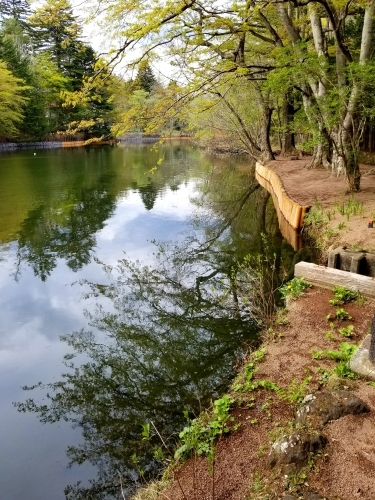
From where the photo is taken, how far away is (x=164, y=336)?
16.3 ft

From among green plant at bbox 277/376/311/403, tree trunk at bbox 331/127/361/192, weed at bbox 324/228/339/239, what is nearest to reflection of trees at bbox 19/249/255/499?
green plant at bbox 277/376/311/403

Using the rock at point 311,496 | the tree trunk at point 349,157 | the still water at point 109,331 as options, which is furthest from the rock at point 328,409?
the tree trunk at point 349,157

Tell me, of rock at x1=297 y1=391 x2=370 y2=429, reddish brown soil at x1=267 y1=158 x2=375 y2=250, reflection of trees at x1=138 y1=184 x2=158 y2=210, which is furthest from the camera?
reflection of trees at x1=138 y1=184 x2=158 y2=210

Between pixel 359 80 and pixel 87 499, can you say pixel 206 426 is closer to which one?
pixel 87 499

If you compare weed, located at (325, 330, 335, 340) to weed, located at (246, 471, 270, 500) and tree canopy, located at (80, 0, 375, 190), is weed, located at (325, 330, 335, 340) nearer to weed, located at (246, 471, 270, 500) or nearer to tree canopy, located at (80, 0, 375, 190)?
weed, located at (246, 471, 270, 500)

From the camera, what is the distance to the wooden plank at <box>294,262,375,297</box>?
438 centimetres

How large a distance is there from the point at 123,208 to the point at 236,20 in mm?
6640

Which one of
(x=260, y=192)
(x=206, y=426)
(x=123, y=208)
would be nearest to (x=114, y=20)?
(x=123, y=208)

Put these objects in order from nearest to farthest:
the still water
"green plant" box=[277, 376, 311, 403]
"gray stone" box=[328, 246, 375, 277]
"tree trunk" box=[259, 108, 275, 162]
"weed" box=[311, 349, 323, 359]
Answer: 1. "green plant" box=[277, 376, 311, 403]
2. the still water
3. "weed" box=[311, 349, 323, 359]
4. "gray stone" box=[328, 246, 375, 277]
5. "tree trunk" box=[259, 108, 275, 162]

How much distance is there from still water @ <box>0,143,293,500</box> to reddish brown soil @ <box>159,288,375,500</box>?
0.44 meters

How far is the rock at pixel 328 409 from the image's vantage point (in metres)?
2.48

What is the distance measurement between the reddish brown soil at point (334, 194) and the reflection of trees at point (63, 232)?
5.33 meters

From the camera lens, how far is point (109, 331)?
518 cm

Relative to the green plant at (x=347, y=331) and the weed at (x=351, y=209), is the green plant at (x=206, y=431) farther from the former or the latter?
the weed at (x=351, y=209)
